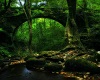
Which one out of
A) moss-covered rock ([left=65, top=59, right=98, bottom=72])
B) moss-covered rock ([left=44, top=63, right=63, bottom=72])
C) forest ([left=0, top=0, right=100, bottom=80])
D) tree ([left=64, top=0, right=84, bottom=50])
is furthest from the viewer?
tree ([left=64, top=0, right=84, bottom=50])

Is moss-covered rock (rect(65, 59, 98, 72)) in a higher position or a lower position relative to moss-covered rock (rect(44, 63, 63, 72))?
higher

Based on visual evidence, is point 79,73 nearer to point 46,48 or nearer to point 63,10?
point 46,48

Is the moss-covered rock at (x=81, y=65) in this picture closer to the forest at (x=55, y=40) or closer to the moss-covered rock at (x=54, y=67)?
the forest at (x=55, y=40)

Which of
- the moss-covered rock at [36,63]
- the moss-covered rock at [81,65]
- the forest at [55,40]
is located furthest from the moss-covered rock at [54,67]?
the moss-covered rock at [36,63]

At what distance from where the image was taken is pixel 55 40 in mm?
21172

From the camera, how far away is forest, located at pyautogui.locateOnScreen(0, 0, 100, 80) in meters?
9.03

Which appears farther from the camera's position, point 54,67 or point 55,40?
point 55,40

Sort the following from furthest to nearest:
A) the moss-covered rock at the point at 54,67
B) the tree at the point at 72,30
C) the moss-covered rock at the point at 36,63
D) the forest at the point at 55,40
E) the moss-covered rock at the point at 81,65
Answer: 1. the tree at the point at 72,30
2. the moss-covered rock at the point at 36,63
3. the moss-covered rock at the point at 54,67
4. the forest at the point at 55,40
5. the moss-covered rock at the point at 81,65

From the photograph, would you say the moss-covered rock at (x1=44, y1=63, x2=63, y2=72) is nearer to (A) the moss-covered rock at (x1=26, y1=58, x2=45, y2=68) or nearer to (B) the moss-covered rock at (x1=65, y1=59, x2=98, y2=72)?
(B) the moss-covered rock at (x1=65, y1=59, x2=98, y2=72)

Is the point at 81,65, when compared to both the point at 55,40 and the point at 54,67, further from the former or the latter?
the point at 55,40

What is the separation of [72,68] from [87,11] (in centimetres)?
1238

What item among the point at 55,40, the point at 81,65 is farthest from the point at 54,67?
the point at 55,40

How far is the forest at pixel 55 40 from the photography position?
9031 millimetres

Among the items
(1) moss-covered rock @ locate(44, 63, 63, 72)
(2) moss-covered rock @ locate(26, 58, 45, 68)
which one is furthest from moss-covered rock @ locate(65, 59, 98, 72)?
(2) moss-covered rock @ locate(26, 58, 45, 68)
